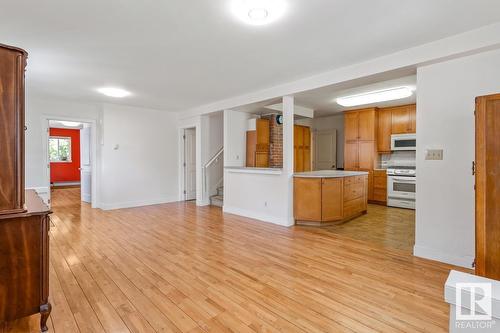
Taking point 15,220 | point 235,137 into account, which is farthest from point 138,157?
point 15,220

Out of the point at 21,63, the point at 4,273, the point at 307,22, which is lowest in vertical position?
the point at 4,273

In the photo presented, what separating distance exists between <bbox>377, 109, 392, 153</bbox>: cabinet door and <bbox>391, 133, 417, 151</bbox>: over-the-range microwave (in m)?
0.17

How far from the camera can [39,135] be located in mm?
5355

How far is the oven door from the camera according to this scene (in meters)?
5.72

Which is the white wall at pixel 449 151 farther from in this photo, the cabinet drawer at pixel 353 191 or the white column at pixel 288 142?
the white column at pixel 288 142

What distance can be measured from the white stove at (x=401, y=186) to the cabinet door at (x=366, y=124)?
0.98 metres

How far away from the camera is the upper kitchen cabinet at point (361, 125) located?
21.0 ft

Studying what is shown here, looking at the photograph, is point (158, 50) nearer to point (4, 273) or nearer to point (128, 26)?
point (128, 26)

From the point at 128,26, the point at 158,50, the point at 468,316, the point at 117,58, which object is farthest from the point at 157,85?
the point at 468,316

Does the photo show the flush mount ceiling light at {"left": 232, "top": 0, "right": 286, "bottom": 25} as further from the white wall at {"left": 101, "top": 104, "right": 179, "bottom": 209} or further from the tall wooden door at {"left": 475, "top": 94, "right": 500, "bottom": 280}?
the white wall at {"left": 101, "top": 104, "right": 179, "bottom": 209}

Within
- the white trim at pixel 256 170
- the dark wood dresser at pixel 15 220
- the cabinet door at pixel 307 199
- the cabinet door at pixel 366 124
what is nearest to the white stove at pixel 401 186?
the cabinet door at pixel 366 124

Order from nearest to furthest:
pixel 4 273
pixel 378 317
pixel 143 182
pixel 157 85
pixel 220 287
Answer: pixel 4 273, pixel 378 317, pixel 220 287, pixel 157 85, pixel 143 182

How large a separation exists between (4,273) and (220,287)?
5.07 feet

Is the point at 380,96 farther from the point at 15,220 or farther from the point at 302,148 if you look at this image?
the point at 15,220
